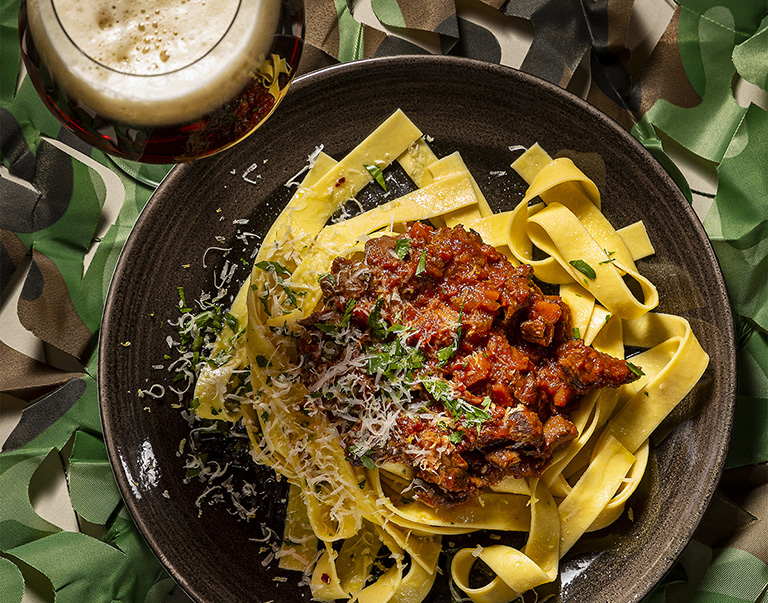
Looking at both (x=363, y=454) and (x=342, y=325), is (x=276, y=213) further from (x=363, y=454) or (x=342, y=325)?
(x=363, y=454)

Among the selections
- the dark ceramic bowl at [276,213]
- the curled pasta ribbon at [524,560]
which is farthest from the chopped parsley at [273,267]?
the curled pasta ribbon at [524,560]

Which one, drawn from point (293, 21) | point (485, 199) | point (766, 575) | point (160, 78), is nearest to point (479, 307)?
point (485, 199)

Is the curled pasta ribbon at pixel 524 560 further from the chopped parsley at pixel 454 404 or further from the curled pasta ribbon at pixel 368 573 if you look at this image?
the chopped parsley at pixel 454 404

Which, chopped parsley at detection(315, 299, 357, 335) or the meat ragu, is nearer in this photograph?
the meat ragu

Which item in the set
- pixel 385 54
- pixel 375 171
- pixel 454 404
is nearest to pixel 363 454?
pixel 454 404

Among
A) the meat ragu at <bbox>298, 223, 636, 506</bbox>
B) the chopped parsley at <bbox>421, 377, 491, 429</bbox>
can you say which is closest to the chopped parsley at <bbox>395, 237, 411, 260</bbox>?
the meat ragu at <bbox>298, 223, 636, 506</bbox>

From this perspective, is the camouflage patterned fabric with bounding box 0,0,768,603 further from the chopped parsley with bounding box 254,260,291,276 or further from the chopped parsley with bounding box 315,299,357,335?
the chopped parsley with bounding box 315,299,357,335
